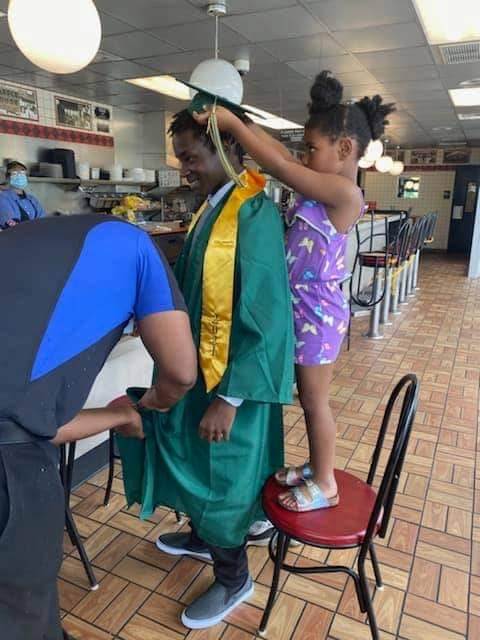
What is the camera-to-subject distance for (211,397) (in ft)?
4.39

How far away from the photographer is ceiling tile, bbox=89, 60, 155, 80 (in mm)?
5135

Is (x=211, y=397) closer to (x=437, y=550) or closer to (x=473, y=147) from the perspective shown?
(x=437, y=550)

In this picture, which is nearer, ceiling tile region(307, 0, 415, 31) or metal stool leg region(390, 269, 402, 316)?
ceiling tile region(307, 0, 415, 31)

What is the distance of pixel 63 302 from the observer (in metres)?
0.80

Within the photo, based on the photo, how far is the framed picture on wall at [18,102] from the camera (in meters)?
6.25

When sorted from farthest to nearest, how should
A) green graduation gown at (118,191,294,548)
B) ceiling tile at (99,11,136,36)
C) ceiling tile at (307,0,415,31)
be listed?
1. ceiling tile at (99,11,136,36)
2. ceiling tile at (307,0,415,31)
3. green graduation gown at (118,191,294,548)

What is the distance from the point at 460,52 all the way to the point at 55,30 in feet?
13.1

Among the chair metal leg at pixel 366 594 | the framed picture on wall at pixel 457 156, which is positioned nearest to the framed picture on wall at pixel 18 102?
the chair metal leg at pixel 366 594

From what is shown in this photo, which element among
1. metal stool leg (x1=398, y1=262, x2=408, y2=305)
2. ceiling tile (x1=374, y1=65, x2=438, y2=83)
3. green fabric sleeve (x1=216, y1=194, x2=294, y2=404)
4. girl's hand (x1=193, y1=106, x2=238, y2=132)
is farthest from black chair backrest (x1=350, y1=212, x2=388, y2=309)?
girl's hand (x1=193, y1=106, x2=238, y2=132)

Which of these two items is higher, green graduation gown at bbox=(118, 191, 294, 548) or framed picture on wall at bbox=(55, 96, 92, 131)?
framed picture on wall at bbox=(55, 96, 92, 131)

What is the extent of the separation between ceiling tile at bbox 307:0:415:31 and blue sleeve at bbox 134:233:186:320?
132 inches

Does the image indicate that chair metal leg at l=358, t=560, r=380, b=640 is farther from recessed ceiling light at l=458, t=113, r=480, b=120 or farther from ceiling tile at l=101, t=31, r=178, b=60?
recessed ceiling light at l=458, t=113, r=480, b=120

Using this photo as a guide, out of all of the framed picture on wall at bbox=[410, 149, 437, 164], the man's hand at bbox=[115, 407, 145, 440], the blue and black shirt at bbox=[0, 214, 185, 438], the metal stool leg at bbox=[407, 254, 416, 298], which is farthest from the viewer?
the framed picture on wall at bbox=[410, 149, 437, 164]

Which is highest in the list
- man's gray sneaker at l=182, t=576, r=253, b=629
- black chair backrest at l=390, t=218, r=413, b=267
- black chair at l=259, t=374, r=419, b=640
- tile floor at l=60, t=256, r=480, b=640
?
black chair backrest at l=390, t=218, r=413, b=267
